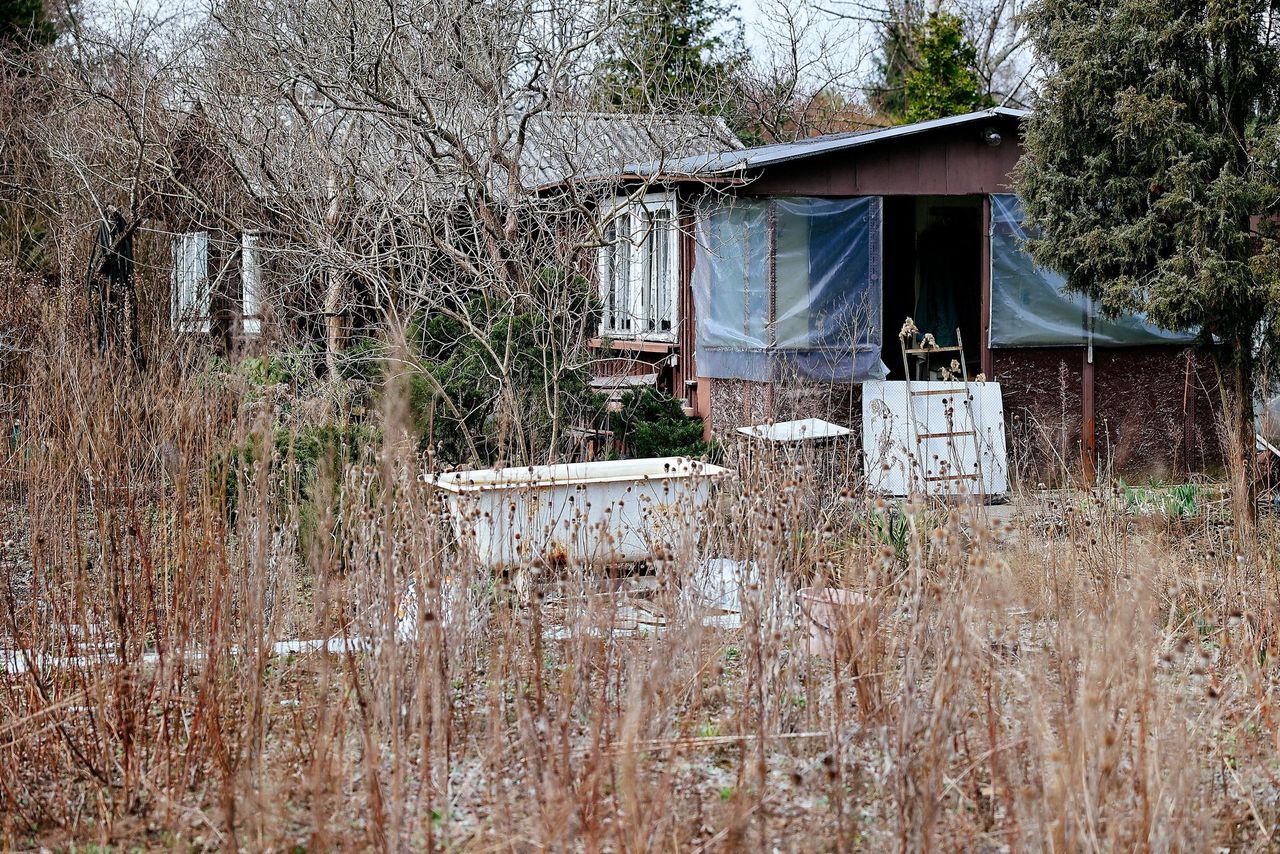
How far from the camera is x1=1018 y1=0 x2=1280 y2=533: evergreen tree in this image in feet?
25.6

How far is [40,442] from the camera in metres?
5.31

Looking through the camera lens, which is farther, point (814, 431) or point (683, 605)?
point (814, 431)

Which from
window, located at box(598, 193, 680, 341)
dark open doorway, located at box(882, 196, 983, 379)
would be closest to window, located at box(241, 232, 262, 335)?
window, located at box(598, 193, 680, 341)

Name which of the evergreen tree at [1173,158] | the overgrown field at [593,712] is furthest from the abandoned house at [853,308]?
the overgrown field at [593,712]

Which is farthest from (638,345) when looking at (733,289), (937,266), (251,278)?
(251,278)

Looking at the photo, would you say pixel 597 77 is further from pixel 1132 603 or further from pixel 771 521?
pixel 1132 603

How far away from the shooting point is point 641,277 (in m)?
12.2

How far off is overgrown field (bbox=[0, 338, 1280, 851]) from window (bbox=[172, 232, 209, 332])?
6.43 metres

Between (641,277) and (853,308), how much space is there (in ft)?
7.93

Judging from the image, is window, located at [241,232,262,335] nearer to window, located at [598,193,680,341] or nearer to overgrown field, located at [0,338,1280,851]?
window, located at [598,193,680,341]

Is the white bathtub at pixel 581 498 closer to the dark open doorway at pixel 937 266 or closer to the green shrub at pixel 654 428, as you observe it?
the green shrub at pixel 654 428

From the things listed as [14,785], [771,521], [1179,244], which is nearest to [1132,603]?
[771,521]

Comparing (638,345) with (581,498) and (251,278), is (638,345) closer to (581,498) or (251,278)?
(251,278)

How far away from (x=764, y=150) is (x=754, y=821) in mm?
8512
